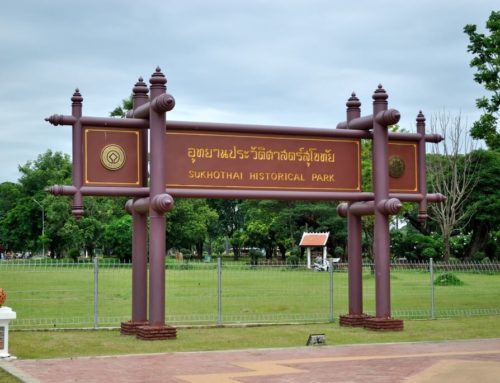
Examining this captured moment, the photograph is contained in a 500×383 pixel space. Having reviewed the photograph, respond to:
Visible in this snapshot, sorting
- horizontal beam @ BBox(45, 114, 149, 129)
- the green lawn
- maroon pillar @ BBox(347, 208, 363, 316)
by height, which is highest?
horizontal beam @ BBox(45, 114, 149, 129)

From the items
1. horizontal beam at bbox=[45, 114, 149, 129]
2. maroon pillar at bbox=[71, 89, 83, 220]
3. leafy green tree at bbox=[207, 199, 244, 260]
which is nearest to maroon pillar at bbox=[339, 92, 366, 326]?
horizontal beam at bbox=[45, 114, 149, 129]

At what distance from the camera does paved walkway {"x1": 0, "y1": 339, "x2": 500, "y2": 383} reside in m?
10.4

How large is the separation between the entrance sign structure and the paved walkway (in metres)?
2.86

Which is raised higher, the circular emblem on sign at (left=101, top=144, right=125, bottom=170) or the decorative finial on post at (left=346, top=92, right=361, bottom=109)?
the decorative finial on post at (left=346, top=92, right=361, bottom=109)

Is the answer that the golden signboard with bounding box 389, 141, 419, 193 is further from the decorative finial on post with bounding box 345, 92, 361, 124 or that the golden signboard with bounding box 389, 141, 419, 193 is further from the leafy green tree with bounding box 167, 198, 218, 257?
the leafy green tree with bounding box 167, 198, 218, 257

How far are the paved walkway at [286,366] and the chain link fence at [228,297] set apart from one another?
180 inches

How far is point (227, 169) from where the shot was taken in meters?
16.5

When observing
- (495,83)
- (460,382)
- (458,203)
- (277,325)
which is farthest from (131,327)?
(458,203)

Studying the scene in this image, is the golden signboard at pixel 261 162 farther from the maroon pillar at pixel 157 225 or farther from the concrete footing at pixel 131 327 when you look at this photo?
the concrete footing at pixel 131 327

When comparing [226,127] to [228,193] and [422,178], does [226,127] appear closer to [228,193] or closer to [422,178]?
[228,193]

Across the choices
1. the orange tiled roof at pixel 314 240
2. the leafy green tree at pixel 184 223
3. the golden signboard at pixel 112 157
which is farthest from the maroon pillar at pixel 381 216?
the leafy green tree at pixel 184 223

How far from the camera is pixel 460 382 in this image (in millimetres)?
10094

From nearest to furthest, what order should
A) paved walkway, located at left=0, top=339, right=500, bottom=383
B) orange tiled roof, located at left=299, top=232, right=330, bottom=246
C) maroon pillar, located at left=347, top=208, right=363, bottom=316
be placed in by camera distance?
paved walkway, located at left=0, top=339, right=500, bottom=383 → maroon pillar, located at left=347, top=208, right=363, bottom=316 → orange tiled roof, located at left=299, top=232, right=330, bottom=246

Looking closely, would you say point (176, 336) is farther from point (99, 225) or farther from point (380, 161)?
point (99, 225)
